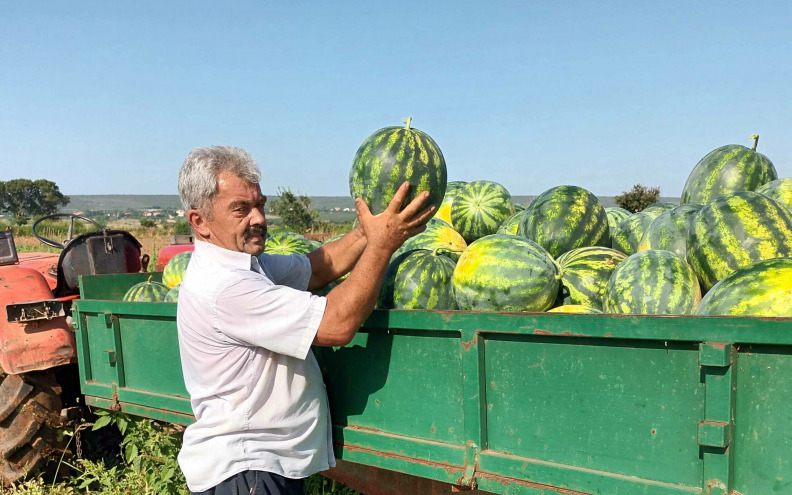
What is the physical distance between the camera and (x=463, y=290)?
3.03m

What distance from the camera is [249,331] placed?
94.7 inches

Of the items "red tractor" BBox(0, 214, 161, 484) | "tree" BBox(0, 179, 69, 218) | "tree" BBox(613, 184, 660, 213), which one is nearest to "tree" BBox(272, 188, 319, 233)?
"tree" BBox(613, 184, 660, 213)

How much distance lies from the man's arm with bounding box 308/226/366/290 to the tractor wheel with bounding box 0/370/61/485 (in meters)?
2.53

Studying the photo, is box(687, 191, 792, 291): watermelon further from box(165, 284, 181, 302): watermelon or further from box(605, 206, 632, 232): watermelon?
box(165, 284, 181, 302): watermelon

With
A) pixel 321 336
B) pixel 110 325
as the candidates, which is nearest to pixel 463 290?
pixel 321 336

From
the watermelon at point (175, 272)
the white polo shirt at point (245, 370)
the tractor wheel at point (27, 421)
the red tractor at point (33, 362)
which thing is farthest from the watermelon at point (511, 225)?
the tractor wheel at point (27, 421)

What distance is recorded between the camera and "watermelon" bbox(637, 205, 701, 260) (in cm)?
339

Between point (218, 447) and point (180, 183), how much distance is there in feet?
3.61

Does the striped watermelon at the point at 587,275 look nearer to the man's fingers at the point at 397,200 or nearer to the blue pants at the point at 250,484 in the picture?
the man's fingers at the point at 397,200

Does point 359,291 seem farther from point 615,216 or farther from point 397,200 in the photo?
point 615,216

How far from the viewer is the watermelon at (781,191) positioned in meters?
3.54

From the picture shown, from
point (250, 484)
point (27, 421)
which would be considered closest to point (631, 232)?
point (250, 484)

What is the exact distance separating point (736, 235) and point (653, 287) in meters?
0.49

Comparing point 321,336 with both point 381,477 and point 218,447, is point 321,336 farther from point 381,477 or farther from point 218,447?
point 381,477
